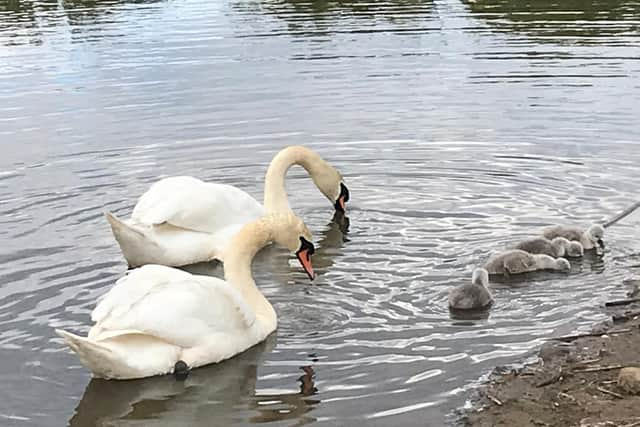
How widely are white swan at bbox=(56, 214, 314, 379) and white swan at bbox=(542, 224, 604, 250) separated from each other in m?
2.96

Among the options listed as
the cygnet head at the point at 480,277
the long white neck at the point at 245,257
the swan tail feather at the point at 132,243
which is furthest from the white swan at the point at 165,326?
the swan tail feather at the point at 132,243

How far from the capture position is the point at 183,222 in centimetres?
1036

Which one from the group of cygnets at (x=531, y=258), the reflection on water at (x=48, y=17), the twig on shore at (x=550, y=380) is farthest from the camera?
the reflection on water at (x=48, y=17)

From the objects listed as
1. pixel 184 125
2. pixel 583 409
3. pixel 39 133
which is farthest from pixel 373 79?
pixel 583 409

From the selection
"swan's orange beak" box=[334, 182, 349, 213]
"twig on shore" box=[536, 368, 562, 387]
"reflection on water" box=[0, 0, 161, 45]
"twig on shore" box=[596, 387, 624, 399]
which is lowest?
"reflection on water" box=[0, 0, 161, 45]

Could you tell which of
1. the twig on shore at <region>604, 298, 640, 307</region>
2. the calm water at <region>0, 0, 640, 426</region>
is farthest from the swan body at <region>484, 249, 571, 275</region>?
the twig on shore at <region>604, 298, 640, 307</region>

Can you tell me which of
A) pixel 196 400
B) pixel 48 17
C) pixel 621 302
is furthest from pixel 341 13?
Result: pixel 196 400

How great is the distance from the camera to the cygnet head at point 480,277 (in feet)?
28.1

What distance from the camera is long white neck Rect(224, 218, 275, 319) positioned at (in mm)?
8539

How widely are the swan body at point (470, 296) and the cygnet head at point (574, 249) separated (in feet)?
4.38

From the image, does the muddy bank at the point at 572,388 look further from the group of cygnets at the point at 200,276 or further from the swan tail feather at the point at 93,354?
the swan tail feather at the point at 93,354

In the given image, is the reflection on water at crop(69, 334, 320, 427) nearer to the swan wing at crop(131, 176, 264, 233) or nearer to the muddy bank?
the muddy bank

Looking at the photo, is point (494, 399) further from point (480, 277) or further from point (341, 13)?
point (341, 13)

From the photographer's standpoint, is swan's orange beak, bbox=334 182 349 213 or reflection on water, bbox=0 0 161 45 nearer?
swan's orange beak, bbox=334 182 349 213
